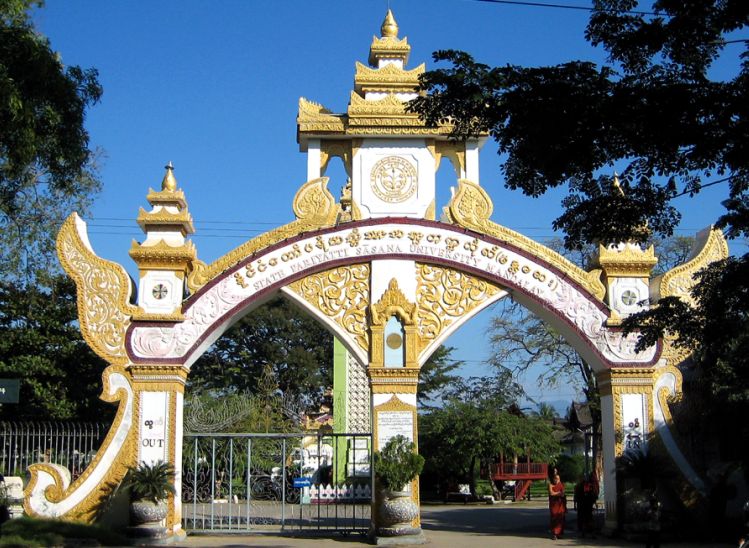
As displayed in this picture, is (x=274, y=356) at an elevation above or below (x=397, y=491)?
above

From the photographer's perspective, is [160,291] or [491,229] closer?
[160,291]

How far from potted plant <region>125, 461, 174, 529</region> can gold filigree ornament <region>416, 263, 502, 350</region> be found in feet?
14.0

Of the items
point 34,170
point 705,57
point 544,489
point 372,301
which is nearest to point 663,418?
point 372,301

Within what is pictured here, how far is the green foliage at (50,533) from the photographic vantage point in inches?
406

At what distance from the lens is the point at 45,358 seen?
851 inches

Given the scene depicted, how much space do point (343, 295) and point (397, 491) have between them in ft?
9.86

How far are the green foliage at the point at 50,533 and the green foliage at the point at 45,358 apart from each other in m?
9.37

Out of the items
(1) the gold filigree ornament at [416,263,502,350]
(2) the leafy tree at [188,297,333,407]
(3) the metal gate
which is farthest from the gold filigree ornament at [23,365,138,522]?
(2) the leafy tree at [188,297,333,407]

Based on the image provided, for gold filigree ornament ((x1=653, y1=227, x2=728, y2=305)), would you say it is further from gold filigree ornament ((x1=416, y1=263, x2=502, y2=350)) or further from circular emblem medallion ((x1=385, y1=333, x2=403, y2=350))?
circular emblem medallion ((x1=385, y1=333, x2=403, y2=350))

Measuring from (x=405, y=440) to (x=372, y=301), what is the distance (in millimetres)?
2115

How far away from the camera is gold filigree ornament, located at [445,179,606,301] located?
13680mm

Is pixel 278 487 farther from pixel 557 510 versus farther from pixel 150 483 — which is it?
pixel 557 510

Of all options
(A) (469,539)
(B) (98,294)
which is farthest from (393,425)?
(B) (98,294)

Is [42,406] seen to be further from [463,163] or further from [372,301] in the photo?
[463,163]
